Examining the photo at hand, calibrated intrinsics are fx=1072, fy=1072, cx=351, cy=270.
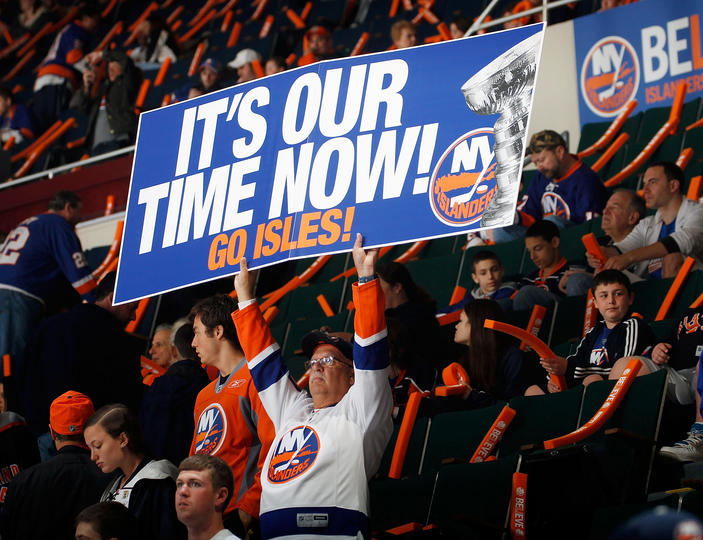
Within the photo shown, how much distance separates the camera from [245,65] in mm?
8250

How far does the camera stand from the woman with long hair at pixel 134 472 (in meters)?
3.15

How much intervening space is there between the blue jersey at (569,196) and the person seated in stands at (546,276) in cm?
56

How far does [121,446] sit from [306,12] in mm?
7314

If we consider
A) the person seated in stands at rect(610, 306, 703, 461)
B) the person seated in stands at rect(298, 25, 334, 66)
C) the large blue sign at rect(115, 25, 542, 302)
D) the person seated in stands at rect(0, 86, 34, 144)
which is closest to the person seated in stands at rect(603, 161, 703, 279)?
the person seated in stands at rect(610, 306, 703, 461)

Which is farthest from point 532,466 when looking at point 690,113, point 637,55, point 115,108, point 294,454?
point 115,108

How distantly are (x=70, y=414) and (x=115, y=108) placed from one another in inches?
197

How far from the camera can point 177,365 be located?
3850 mm

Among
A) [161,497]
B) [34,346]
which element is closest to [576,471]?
[161,497]

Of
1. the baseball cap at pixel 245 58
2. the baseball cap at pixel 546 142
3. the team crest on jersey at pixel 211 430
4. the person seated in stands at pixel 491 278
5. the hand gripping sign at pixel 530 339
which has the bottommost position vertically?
the team crest on jersey at pixel 211 430

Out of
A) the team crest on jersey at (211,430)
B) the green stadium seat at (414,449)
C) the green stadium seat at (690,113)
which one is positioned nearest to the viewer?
the team crest on jersey at (211,430)

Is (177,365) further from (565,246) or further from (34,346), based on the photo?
(565,246)

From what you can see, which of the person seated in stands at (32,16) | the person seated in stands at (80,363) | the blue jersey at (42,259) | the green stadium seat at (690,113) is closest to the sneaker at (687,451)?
the person seated in stands at (80,363)

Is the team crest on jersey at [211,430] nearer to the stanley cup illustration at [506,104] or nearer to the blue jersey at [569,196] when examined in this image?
the stanley cup illustration at [506,104]

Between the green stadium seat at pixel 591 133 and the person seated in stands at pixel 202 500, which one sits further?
the green stadium seat at pixel 591 133
